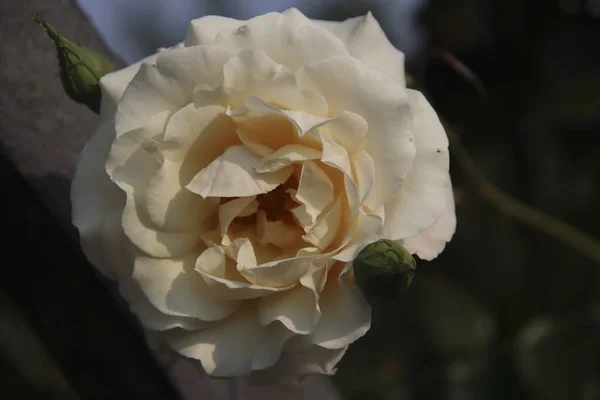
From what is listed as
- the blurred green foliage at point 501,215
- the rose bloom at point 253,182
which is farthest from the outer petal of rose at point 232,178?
the blurred green foliage at point 501,215

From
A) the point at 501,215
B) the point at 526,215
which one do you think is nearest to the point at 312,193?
the point at 526,215

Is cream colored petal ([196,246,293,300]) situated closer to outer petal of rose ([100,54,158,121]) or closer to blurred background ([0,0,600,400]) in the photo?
outer petal of rose ([100,54,158,121])

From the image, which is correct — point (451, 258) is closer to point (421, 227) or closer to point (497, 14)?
point (497, 14)

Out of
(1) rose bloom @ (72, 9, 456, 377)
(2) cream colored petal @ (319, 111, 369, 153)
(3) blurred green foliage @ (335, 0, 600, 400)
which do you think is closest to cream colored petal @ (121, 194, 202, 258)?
(1) rose bloom @ (72, 9, 456, 377)

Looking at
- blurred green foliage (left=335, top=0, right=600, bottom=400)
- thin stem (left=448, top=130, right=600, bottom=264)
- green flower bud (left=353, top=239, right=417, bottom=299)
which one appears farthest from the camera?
blurred green foliage (left=335, top=0, right=600, bottom=400)

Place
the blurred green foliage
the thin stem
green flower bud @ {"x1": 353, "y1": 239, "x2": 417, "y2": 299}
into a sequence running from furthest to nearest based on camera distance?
the blurred green foliage
the thin stem
green flower bud @ {"x1": 353, "y1": 239, "x2": 417, "y2": 299}

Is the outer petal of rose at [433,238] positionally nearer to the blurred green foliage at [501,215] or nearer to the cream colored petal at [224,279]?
the cream colored petal at [224,279]
